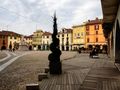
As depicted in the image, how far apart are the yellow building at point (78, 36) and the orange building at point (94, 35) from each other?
8.52 ft

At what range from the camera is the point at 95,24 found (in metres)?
93.7

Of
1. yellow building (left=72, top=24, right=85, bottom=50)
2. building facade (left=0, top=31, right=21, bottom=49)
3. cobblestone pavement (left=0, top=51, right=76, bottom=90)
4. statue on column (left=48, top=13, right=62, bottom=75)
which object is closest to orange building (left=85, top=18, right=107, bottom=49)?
yellow building (left=72, top=24, right=85, bottom=50)

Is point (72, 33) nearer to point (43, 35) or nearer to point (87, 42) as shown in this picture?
point (87, 42)

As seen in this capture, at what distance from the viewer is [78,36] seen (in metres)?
103

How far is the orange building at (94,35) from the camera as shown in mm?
91438

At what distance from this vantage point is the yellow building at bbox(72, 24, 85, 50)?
327 feet

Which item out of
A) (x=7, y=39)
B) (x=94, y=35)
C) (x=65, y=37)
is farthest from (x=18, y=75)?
(x=7, y=39)

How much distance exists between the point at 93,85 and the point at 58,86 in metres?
1.45

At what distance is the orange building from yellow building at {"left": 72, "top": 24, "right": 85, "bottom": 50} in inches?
102

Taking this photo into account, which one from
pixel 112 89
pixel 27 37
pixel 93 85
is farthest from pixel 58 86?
pixel 27 37

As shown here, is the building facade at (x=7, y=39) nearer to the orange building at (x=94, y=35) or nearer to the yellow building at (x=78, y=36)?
the yellow building at (x=78, y=36)

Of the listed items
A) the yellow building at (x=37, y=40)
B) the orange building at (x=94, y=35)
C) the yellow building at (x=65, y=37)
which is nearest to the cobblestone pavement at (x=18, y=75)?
the orange building at (x=94, y=35)

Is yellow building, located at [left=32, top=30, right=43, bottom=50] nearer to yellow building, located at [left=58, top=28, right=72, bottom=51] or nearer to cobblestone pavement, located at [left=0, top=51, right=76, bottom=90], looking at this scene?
yellow building, located at [left=58, top=28, right=72, bottom=51]

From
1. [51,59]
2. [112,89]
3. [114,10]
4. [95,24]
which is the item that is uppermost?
[95,24]
